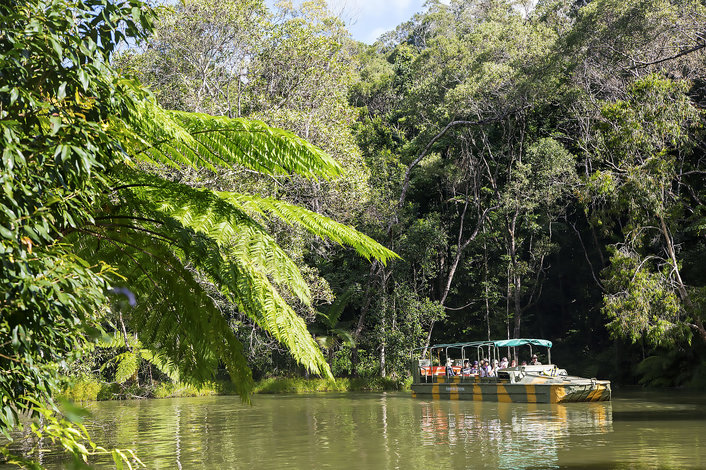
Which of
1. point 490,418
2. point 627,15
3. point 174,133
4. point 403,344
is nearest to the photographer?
point 174,133

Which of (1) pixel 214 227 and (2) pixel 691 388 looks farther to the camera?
(2) pixel 691 388

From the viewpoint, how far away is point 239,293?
425cm

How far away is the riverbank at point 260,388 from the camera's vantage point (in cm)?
2533

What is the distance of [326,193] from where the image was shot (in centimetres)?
2278

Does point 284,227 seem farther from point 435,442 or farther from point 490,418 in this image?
point 435,442

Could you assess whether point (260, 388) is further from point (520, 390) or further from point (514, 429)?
point (514, 429)

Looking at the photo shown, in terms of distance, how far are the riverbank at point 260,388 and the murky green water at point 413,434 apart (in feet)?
10.7

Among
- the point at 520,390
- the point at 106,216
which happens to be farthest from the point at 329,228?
the point at 520,390

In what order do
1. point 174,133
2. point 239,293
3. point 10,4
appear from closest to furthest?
point 10,4
point 174,133
point 239,293

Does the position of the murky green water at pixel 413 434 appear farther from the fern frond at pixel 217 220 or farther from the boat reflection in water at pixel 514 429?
the fern frond at pixel 217 220

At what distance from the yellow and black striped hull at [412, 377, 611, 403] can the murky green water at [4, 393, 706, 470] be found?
0.40 m

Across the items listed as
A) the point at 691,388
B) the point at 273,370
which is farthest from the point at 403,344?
the point at 691,388

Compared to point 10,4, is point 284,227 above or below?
above

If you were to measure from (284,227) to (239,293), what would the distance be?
1678 cm
